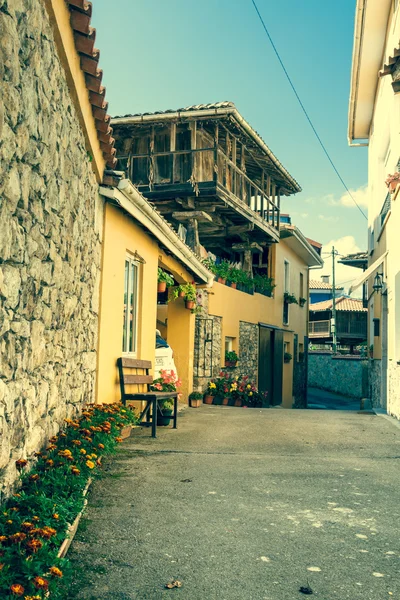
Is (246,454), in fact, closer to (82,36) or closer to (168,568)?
(168,568)

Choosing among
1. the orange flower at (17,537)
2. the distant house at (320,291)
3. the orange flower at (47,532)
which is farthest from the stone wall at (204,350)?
the distant house at (320,291)

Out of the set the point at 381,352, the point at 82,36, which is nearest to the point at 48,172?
the point at 82,36

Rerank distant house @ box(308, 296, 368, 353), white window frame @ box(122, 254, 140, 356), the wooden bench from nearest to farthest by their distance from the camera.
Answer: the wooden bench → white window frame @ box(122, 254, 140, 356) → distant house @ box(308, 296, 368, 353)

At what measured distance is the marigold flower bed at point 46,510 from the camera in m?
2.47

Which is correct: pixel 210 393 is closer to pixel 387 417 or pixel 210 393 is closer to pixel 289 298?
pixel 387 417

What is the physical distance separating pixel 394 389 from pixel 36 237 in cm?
804

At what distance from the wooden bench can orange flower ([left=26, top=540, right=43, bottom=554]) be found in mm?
4673

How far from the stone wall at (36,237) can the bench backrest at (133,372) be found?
1.75 metres

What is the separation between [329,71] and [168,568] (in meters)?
14.1

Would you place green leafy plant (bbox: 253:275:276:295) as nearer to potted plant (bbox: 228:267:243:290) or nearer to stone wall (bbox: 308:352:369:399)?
potted plant (bbox: 228:267:243:290)

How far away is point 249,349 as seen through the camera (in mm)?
17312

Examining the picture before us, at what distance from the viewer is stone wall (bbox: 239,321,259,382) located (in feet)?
54.3

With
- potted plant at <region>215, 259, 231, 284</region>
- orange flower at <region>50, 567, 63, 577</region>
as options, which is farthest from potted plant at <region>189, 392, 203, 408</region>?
orange flower at <region>50, 567, 63, 577</region>

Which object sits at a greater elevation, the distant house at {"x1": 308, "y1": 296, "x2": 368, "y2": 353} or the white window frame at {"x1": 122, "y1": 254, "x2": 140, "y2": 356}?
the distant house at {"x1": 308, "y1": 296, "x2": 368, "y2": 353}
